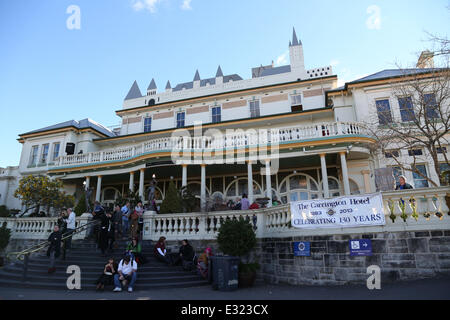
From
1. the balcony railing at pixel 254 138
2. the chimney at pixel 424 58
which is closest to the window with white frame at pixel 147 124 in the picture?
the balcony railing at pixel 254 138

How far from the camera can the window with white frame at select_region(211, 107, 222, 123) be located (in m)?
24.5

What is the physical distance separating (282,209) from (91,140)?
20426 millimetres

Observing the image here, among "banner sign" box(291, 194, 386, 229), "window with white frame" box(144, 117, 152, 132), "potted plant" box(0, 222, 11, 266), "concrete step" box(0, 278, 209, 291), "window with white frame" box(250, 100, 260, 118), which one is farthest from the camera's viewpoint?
"window with white frame" box(144, 117, 152, 132)

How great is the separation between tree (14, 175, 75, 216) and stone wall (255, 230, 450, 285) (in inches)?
622

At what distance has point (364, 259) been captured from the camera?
814 centimetres

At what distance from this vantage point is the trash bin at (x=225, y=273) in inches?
348

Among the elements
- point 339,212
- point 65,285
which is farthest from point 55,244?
point 339,212

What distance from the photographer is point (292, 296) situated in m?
7.43

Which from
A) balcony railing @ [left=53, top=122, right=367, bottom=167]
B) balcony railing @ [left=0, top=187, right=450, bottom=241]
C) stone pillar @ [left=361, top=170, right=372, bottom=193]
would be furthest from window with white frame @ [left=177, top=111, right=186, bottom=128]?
stone pillar @ [left=361, top=170, right=372, bottom=193]

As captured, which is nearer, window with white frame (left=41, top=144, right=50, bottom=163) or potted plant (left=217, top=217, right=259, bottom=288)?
potted plant (left=217, top=217, right=259, bottom=288)

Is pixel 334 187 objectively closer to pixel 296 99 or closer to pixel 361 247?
pixel 296 99

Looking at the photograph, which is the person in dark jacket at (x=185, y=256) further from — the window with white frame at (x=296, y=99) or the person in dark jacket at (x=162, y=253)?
the window with white frame at (x=296, y=99)

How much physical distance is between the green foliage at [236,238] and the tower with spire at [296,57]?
18.4m

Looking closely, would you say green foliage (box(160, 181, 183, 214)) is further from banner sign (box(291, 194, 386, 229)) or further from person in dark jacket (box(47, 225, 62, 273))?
banner sign (box(291, 194, 386, 229))
